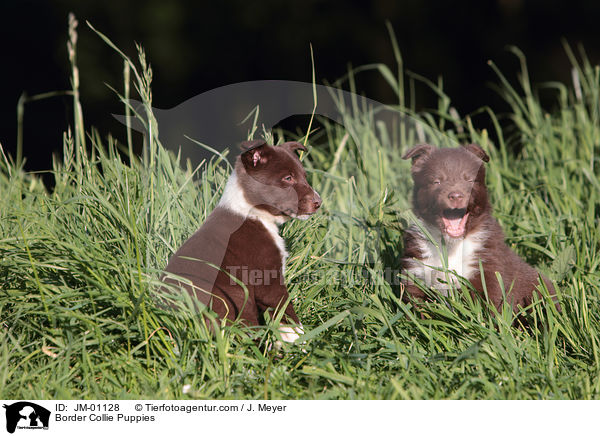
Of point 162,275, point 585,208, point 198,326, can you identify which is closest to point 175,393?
point 198,326

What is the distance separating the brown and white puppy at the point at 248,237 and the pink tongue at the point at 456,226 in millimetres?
1051

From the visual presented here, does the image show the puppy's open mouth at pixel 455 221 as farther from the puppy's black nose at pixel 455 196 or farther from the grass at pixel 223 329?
the grass at pixel 223 329

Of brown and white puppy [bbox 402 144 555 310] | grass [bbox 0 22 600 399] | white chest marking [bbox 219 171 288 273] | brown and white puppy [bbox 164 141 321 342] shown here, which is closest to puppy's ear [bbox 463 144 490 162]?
brown and white puppy [bbox 402 144 555 310]

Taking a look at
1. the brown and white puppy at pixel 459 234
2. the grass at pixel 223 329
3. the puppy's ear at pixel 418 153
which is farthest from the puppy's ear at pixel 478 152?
the grass at pixel 223 329

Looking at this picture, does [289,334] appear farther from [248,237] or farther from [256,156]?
[256,156]

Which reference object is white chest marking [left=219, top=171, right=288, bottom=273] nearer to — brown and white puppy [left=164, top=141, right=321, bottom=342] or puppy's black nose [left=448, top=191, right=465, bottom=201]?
brown and white puppy [left=164, top=141, right=321, bottom=342]

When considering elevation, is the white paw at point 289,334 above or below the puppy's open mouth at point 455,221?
below

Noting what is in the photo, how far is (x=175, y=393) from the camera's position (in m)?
2.93
